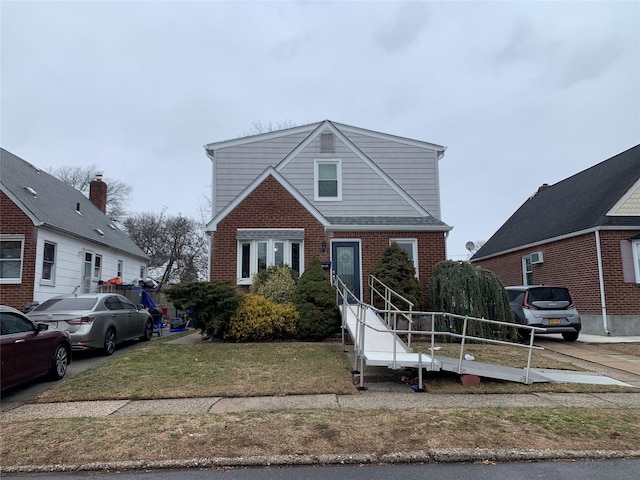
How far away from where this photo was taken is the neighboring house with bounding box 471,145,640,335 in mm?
14711

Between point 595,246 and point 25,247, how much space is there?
1958 centimetres

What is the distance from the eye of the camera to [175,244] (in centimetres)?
4178

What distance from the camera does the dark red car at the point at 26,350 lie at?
249 inches

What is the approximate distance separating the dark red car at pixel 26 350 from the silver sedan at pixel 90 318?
1467 mm

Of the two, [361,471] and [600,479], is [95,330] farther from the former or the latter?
[600,479]

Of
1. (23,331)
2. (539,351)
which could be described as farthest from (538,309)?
(23,331)

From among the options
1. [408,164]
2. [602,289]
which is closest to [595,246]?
[602,289]

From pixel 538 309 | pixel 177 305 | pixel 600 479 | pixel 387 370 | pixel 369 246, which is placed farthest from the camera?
A: pixel 369 246

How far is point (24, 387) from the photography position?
24.1 ft

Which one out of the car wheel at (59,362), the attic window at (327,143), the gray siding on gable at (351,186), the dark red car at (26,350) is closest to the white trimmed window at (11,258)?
the car wheel at (59,362)

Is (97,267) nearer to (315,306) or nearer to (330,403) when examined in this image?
(315,306)

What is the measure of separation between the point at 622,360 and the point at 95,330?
1197 centimetres

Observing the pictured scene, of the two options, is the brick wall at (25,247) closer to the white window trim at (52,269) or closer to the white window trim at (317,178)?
the white window trim at (52,269)

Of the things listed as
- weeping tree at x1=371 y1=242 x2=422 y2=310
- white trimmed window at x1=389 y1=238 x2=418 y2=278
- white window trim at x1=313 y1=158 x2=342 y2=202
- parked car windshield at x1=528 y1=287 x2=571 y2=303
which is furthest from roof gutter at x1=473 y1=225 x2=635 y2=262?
white window trim at x1=313 y1=158 x2=342 y2=202
